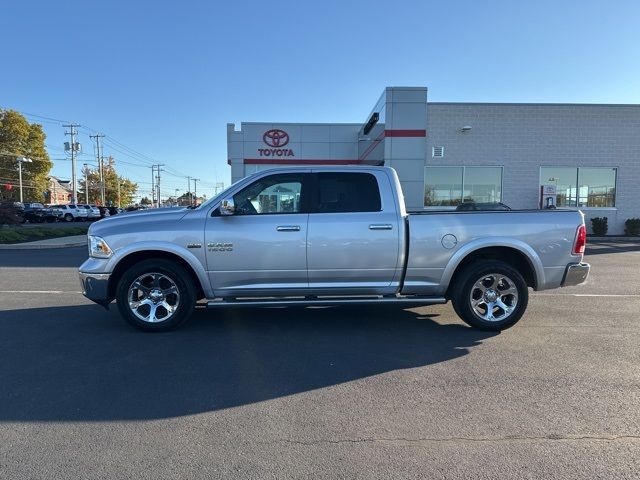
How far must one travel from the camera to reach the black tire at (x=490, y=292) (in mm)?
5719

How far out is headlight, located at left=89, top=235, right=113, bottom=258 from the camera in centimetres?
554

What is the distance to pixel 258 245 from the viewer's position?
5.55 metres

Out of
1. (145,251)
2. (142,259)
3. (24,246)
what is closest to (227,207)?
(145,251)

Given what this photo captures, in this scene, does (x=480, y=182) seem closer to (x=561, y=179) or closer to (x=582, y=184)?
(x=561, y=179)

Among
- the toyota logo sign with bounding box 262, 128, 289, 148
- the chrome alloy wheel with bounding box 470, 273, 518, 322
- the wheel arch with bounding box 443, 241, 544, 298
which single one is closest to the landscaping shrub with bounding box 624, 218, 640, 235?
the toyota logo sign with bounding box 262, 128, 289, 148

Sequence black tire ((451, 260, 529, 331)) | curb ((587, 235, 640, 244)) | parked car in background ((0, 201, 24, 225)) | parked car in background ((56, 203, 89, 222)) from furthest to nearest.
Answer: parked car in background ((56, 203, 89, 222)), parked car in background ((0, 201, 24, 225)), curb ((587, 235, 640, 244)), black tire ((451, 260, 529, 331))

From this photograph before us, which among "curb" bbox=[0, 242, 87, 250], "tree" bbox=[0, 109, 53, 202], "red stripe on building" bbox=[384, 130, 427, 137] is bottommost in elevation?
"curb" bbox=[0, 242, 87, 250]

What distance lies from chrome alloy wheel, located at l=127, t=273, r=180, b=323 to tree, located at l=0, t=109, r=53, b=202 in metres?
69.0

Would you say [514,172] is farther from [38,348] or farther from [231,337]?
[38,348]

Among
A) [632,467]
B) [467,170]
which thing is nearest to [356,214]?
[632,467]

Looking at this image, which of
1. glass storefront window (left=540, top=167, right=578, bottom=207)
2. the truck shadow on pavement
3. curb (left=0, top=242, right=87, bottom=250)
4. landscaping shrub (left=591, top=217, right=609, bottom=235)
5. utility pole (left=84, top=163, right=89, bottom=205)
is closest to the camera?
the truck shadow on pavement

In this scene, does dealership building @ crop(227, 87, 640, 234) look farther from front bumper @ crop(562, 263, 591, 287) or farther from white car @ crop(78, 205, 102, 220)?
white car @ crop(78, 205, 102, 220)

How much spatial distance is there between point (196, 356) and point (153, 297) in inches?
46.7

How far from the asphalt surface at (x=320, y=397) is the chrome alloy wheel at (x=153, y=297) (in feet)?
0.90
